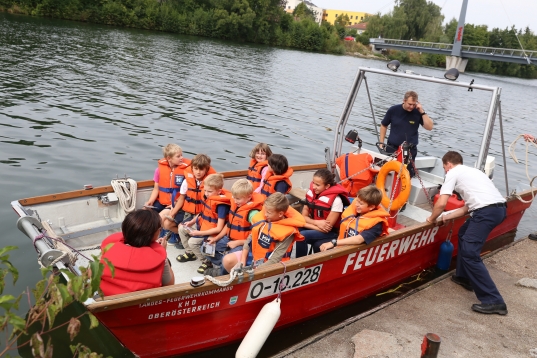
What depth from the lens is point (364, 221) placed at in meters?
5.18

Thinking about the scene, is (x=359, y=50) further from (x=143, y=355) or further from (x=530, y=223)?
(x=143, y=355)

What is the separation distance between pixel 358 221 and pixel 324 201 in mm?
524

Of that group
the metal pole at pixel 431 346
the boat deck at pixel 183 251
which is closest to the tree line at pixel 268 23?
the boat deck at pixel 183 251

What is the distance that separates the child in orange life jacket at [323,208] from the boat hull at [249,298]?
0.48 meters

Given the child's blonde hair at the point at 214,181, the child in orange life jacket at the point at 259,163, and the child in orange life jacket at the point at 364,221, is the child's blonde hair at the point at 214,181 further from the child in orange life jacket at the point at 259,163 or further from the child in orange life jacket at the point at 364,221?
the child in orange life jacket at the point at 364,221

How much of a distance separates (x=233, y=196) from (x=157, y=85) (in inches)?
599

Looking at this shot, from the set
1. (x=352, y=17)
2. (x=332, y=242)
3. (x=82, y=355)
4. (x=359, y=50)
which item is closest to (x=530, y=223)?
(x=332, y=242)

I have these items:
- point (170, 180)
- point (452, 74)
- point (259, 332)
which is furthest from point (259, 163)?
point (452, 74)

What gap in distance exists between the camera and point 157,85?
1922cm

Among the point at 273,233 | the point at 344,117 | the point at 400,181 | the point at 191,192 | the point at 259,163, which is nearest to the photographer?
the point at 273,233

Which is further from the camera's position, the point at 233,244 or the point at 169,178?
the point at 169,178

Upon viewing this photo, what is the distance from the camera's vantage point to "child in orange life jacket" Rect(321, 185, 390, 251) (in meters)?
5.09

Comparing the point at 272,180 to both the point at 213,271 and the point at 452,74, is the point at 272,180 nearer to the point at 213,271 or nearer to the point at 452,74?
the point at 213,271

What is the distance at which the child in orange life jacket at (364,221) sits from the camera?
509 cm
